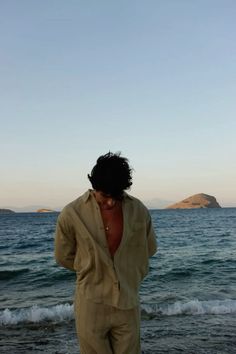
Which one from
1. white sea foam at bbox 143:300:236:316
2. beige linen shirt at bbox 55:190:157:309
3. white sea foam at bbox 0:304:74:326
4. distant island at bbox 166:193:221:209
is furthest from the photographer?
distant island at bbox 166:193:221:209

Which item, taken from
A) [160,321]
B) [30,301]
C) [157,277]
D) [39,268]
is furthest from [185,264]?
[160,321]

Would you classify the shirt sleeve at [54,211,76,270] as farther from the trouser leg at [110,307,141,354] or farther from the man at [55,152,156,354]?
the trouser leg at [110,307,141,354]

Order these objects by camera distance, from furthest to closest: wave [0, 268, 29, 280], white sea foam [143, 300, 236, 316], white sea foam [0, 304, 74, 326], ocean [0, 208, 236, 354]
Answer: wave [0, 268, 29, 280] < white sea foam [143, 300, 236, 316] < white sea foam [0, 304, 74, 326] < ocean [0, 208, 236, 354]

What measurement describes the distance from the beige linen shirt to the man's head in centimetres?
10

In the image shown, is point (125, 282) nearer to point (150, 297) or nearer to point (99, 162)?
point (99, 162)

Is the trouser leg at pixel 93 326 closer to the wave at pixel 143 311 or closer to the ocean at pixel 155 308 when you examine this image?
the ocean at pixel 155 308

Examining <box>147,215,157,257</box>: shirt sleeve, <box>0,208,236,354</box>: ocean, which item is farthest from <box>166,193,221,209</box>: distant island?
<box>147,215,157,257</box>: shirt sleeve

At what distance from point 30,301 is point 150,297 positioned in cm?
302

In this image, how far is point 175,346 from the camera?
6.90 m

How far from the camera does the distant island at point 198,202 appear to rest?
18275 centimetres

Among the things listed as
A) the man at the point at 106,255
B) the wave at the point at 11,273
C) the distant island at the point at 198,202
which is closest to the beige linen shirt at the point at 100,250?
the man at the point at 106,255

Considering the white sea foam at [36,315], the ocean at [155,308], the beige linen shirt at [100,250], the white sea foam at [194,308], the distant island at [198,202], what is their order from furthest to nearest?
the distant island at [198,202]
the white sea foam at [194,308]
the white sea foam at [36,315]
the ocean at [155,308]
the beige linen shirt at [100,250]

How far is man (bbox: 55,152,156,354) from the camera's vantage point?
2.88 m

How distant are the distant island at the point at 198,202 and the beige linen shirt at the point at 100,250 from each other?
181 metres
